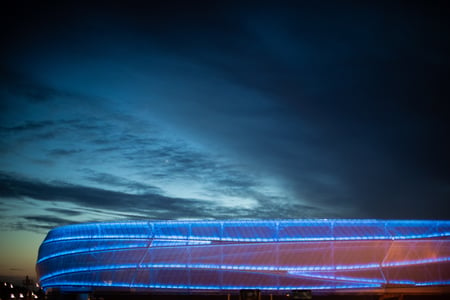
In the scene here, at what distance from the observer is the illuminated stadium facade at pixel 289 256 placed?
1996 inches

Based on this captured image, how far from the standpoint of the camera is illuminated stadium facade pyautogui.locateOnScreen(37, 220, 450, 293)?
50.7 metres

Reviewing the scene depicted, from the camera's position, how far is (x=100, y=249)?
181 ft

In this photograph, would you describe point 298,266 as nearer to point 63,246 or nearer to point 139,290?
point 139,290

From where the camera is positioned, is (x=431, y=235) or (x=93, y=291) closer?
(x=431, y=235)

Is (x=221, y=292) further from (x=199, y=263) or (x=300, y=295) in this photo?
(x=300, y=295)

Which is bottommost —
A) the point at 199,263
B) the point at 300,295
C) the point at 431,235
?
the point at 300,295

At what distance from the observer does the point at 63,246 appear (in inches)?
2329

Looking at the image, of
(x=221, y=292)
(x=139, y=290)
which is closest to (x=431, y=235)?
(x=221, y=292)

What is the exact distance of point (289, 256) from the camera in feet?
167

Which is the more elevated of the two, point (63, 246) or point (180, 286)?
point (63, 246)

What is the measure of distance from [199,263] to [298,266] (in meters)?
10.1

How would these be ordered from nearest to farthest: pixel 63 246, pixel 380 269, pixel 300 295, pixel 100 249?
pixel 300 295
pixel 380 269
pixel 100 249
pixel 63 246

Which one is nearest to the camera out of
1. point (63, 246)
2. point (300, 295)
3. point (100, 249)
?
point (300, 295)

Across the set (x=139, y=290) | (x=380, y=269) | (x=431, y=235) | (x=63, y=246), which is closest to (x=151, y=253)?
(x=139, y=290)
